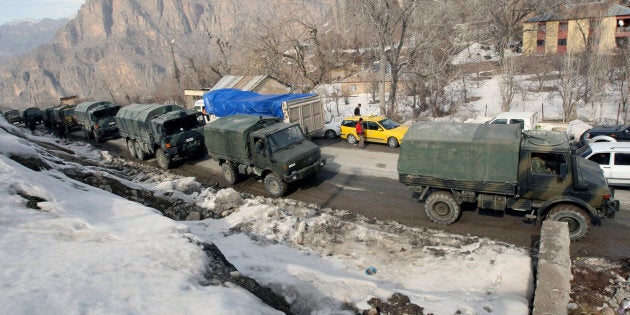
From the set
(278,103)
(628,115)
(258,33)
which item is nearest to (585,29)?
(628,115)

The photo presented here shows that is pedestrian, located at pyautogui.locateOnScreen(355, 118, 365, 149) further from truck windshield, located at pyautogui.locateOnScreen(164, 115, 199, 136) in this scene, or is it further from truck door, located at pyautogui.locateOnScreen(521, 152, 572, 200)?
truck door, located at pyautogui.locateOnScreen(521, 152, 572, 200)

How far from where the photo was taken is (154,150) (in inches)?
706

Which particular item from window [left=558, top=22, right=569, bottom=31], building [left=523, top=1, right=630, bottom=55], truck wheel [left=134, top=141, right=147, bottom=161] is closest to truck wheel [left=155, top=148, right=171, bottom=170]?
truck wheel [left=134, top=141, right=147, bottom=161]

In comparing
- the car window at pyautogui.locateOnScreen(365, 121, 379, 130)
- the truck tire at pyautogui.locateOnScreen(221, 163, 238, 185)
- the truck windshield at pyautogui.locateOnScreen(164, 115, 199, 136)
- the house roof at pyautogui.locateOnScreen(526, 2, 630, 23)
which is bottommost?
the truck tire at pyautogui.locateOnScreen(221, 163, 238, 185)

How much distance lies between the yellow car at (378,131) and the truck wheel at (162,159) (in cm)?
869

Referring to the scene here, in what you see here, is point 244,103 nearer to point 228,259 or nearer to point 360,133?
point 360,133

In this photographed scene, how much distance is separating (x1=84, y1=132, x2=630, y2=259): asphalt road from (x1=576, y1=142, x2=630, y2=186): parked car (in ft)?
1.28

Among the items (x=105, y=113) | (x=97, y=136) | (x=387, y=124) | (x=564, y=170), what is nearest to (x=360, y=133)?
(x=387, y=124)

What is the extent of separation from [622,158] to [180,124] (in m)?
16.7

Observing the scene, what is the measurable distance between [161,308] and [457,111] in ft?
87.6

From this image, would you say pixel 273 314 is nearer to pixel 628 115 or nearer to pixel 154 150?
pixel 154 150

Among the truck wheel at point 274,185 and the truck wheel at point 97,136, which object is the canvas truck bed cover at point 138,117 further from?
the truck wheel at point 274,185

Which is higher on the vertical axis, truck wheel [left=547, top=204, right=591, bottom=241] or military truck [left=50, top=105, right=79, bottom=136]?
military truck [left=50, top=105, right=79, bottom=136]

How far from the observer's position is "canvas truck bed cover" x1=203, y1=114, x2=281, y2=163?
13.6 metres
